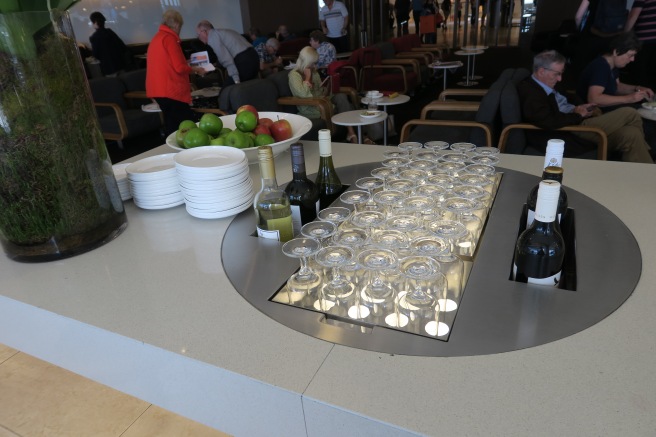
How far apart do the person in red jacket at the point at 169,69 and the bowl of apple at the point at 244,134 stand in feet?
8.03

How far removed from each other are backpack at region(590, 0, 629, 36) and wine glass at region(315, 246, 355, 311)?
5.15 metres

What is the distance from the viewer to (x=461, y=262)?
1.00 m

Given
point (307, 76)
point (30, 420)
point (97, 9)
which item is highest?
point (97, 9)

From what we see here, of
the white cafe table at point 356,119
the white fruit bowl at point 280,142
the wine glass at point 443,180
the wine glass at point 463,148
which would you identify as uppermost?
the white fruit bowl at point 280,142

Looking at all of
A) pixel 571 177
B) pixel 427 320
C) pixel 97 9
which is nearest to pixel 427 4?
pixel 97 9

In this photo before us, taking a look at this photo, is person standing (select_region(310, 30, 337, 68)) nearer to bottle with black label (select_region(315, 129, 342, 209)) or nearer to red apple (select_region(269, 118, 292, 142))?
red apple (select_region(269, 118, 292, 142))

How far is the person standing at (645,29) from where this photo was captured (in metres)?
4.50

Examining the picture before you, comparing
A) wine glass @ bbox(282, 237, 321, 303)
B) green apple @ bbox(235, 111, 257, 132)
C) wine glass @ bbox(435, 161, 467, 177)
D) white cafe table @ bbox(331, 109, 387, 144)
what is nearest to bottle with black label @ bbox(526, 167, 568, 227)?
wine glass @ bbox(435, 161, 467, 177)

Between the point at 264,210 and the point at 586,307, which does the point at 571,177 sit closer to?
the point at 586,307

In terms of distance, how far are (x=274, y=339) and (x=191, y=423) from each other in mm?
1268

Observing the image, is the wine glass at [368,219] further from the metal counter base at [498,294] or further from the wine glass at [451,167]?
the wine glass at [451,167]

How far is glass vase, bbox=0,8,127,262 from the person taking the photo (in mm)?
1001

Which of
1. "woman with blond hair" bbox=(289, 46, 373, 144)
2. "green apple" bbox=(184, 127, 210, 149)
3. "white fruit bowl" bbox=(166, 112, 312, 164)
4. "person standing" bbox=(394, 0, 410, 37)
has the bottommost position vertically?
"woman with blond hair" bbox=(289, 46, 373, 144)

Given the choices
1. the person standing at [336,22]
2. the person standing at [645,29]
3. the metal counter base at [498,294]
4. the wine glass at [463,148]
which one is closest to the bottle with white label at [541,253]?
the metal counter base at [498,294]
